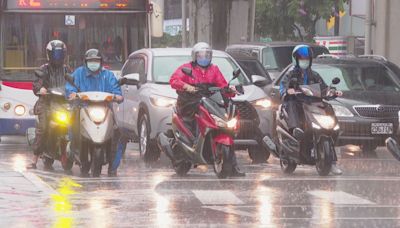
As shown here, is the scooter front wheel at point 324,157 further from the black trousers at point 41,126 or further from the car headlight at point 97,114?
the black trousers at point 41,126

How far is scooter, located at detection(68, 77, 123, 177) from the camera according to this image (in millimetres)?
15164

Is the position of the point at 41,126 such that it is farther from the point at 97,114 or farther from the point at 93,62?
the point at 97,114

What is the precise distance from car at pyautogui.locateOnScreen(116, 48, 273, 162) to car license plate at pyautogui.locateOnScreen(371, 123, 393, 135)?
1678 millimetres

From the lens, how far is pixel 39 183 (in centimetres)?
1455

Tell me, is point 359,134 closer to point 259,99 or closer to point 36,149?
point 259,99

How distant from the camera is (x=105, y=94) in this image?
605 inches

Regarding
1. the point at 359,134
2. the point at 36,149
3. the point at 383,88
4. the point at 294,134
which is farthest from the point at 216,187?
the point at 383,88

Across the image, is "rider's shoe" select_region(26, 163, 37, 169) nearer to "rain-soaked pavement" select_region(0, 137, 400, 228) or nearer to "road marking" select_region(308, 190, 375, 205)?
"rain-soaked pavement" select_region(0, 137, 400, 228)

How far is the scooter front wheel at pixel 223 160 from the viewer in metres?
14.7

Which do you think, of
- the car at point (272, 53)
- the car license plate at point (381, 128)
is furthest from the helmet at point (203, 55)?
the car at point (272, 53)

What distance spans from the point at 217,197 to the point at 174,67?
6088mm

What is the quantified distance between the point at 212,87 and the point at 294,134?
1366 millimetres

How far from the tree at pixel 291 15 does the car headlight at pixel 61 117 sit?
38713mm

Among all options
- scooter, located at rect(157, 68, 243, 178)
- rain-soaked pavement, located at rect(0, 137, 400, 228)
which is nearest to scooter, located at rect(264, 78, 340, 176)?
rain-soaked pavement, located at rect(0, 137, 400, 228)
